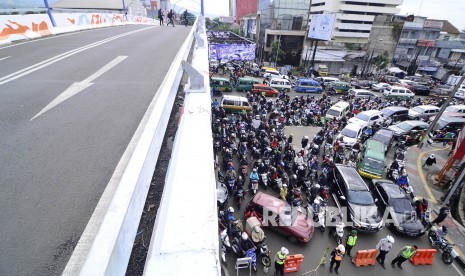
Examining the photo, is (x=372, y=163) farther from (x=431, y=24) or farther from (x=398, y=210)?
(x=431, y=24)

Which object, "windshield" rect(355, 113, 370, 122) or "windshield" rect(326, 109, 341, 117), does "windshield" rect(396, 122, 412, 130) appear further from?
"windshield" rect(326, 109, 341, 117)

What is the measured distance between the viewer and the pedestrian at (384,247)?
7648mm

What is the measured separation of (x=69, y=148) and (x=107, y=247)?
277 cm

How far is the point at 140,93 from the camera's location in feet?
19.8

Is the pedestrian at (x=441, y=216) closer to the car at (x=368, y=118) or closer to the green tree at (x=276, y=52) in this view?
the car at (x=368, y=118)

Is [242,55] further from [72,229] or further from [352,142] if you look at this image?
[72,229]

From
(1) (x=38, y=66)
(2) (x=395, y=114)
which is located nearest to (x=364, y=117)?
(2) (x=395, y=114)

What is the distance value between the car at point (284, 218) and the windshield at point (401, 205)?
12.5 feet

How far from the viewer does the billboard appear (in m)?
35.2

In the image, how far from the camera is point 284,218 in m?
8.62

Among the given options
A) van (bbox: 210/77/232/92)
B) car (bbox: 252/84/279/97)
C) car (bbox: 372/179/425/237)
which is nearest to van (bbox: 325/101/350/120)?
car (bbox: 252/84/279/97)

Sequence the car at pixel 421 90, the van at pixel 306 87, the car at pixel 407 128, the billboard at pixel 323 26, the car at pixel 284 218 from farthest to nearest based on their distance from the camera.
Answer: the billboard at pixel 323 26, the car at pixel 421 90, the van at pixel 306 87, the car at pixel 407 128, the car at pixel 284 218

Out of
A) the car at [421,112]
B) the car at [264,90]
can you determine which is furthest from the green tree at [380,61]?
the car at [264,90]

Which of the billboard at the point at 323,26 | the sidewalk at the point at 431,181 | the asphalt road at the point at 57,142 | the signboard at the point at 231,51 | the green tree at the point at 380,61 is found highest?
the billboard at the point at 323,26
